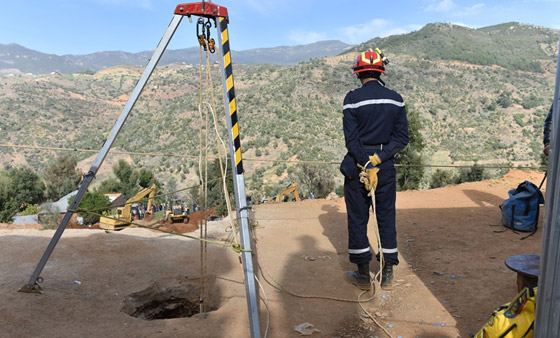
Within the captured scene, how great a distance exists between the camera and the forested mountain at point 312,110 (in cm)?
3544

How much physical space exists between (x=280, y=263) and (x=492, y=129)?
136 ft

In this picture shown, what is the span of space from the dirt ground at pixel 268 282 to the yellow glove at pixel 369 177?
114 cm

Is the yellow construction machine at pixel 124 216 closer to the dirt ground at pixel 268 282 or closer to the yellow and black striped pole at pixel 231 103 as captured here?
the dirt ground at pixel 268 282

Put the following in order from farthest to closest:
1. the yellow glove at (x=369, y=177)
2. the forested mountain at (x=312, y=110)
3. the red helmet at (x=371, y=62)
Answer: the forested mountain at (x=312, y=110), the red helmet at (x=371, y=62), the yellow glove at (x=369, y=177)

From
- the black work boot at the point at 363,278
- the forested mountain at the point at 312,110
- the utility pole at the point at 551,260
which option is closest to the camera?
the utility pole at the point at 551,260

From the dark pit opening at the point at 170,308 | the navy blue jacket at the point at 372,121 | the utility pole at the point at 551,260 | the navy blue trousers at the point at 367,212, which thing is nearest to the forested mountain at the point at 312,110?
the dark pit opening at the point at 170,308

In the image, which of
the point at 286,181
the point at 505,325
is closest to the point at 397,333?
the point at 505,325

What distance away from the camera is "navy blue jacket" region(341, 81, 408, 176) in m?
3.79

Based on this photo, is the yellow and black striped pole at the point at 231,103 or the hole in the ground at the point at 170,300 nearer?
the yellow and black striped pole at the point at 231,103

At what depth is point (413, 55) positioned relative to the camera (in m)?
59.7

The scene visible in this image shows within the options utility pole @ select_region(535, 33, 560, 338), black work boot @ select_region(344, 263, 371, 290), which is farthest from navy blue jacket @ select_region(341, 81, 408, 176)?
utility pole @ select_region(535, 33, 560, 338)

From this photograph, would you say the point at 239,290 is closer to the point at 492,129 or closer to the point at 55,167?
the point at 55,167

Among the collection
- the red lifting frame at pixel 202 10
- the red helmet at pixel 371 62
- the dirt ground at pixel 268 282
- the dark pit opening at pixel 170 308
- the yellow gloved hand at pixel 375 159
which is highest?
the red lifting frame at pixel 202 10

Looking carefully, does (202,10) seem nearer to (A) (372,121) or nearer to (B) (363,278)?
(A) (372,121)
